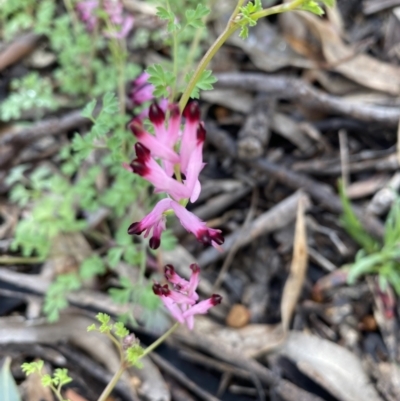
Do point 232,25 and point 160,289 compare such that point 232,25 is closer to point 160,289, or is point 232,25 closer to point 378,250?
point 160,289

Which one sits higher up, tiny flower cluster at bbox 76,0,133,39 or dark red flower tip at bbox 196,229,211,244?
tiny flower cluster at bbox 76,0,133,39

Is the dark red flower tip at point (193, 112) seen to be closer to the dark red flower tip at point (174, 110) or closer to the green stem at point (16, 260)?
the dark red flower tip at point (174, 110)

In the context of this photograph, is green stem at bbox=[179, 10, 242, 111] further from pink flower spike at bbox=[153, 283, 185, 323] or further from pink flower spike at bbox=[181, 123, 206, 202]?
pink flower spike at bbox=[153, 283, 185, 323]

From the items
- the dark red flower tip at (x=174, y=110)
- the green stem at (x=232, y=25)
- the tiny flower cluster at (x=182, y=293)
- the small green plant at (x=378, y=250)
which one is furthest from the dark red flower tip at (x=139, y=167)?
the small green plant at (x=378, y=250)

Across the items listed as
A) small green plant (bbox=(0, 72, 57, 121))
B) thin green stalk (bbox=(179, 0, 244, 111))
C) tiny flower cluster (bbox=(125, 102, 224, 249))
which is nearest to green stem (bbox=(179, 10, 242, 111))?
thin green stalk (bbox=(179, 0, 244, 111))

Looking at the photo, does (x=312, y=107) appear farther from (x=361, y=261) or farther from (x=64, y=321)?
(x=64, y=321)

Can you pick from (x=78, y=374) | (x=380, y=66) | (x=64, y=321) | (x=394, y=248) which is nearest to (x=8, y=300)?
(x=64, y=321)
